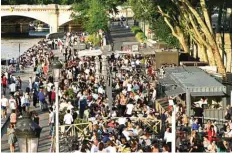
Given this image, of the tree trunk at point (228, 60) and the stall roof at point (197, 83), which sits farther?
the tree trunk at point (228, 60)

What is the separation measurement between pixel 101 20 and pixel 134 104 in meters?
44.3

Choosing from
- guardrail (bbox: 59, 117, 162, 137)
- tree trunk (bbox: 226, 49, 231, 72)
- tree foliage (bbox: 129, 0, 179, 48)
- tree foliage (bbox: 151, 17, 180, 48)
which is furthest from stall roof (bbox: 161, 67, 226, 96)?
tree foliage (bbox: 151, 17, 180, 48)

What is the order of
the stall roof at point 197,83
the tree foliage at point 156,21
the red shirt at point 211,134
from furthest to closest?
the tree foliage at point 156,21, the stall roof at point 197,83, the red shirt at point 211,134

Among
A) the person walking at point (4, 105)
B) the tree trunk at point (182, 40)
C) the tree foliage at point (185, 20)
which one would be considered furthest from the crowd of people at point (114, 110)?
the tree trunk at point (182, 40)

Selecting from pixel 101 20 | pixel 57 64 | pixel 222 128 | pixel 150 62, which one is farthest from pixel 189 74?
pixel 101 20

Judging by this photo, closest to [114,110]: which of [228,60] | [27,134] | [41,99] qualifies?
[41,99]

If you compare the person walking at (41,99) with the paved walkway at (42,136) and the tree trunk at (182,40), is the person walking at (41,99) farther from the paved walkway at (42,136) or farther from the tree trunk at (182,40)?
the tree trunk at (182,40)

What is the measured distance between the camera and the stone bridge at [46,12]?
105 m

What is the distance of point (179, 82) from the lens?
2569 centimetres

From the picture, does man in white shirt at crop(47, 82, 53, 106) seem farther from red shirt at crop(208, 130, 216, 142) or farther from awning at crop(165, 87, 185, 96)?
red shirt at crop(208, 130, 216, 142)

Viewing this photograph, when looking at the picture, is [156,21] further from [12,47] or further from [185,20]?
[12,47]

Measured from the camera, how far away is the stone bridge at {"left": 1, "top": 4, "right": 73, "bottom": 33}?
105 meters

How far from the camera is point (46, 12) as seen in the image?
10612 cm

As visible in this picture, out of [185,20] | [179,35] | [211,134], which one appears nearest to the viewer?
[211,134]
